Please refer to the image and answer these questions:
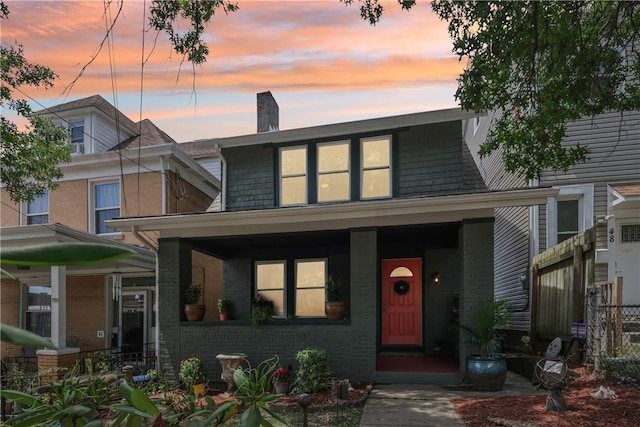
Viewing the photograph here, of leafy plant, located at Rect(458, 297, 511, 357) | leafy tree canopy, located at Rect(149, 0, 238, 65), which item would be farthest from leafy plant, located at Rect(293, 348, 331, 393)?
leafy tree canopy, located at Rect(149, 0, 238, 65)

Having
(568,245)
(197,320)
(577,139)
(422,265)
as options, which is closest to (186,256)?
(197,320)

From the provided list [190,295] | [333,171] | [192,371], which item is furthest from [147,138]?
[192,371]

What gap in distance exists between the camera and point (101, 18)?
13.0 feet

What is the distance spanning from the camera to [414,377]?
8.25 m

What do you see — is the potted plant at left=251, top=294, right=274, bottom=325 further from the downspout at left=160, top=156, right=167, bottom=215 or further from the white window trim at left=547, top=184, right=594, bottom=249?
the white window trim at left=547, top=184, right=594, bottom=249

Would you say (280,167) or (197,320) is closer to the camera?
(197,320)

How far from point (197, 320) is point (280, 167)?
13.1 ft

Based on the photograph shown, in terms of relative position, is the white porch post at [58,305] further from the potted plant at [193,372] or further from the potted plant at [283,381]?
the potted plant at [283,381]

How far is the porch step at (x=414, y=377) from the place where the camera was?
8.12 m

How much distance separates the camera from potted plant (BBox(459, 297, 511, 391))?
729 centimetres

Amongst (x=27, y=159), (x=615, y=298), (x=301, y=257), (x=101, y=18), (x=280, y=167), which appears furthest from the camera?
(x=301, y=257)

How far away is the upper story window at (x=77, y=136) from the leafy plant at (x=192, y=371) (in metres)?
8.90

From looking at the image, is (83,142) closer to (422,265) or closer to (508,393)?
(422,265)

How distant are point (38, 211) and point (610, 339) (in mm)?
15565
